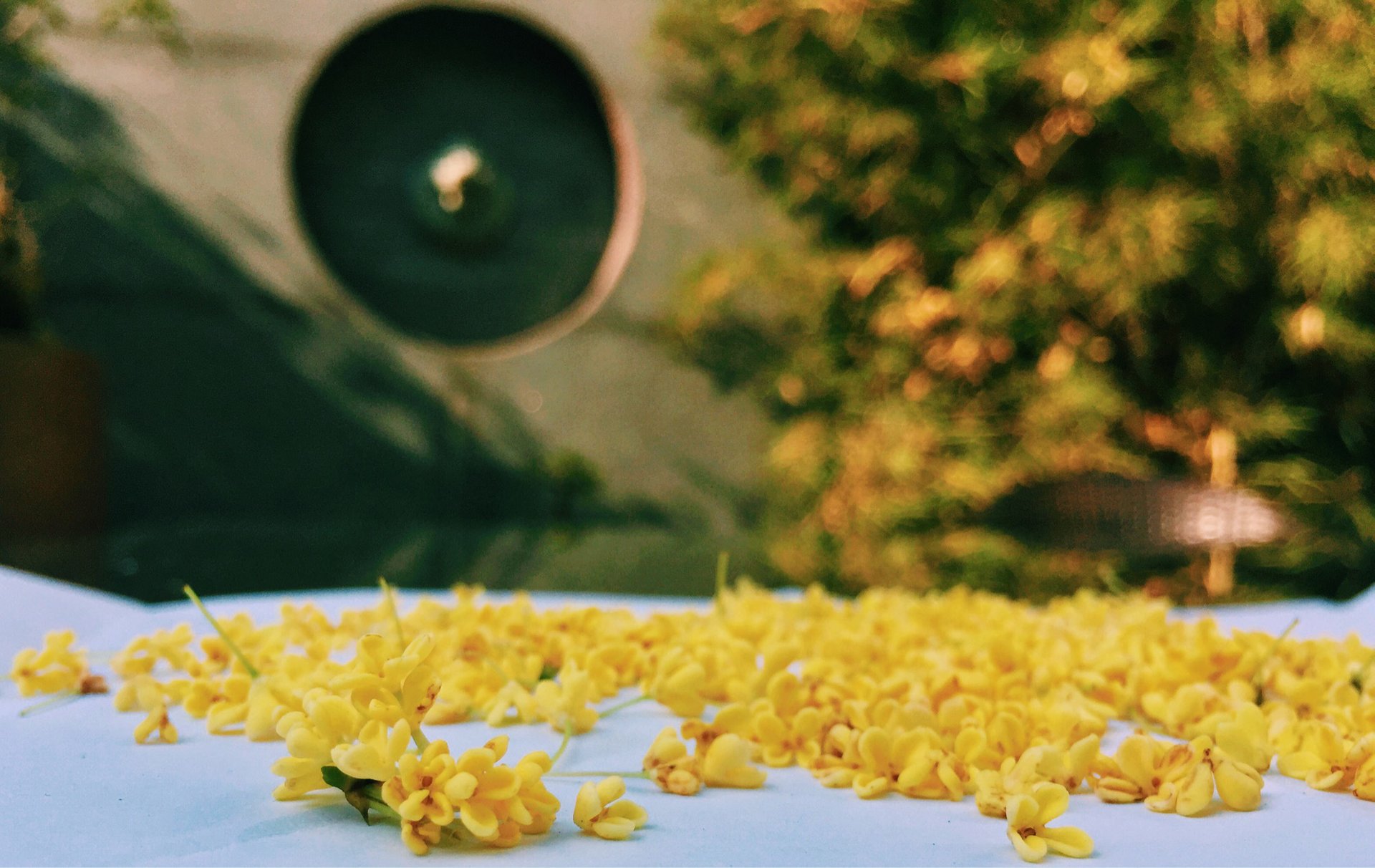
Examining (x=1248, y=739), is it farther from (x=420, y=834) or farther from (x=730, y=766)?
(x=420, y=834)

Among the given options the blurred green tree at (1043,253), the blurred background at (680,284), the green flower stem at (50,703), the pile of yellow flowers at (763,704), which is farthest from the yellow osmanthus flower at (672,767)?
the blurred green tree at (1043,253)

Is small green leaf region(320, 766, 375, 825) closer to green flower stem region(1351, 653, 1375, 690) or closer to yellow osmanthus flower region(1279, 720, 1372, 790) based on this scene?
yellow osmanthus flower region(1279, 720, 1372, 790)

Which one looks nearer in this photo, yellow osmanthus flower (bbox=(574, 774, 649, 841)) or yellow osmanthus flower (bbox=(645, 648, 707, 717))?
yellow osmanthus flower (bbox=(574, 774, 649, 841))

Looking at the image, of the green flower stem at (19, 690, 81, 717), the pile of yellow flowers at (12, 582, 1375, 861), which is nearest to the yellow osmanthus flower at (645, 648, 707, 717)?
the pile of yellow flowers at (12, 582, 1375, 861)

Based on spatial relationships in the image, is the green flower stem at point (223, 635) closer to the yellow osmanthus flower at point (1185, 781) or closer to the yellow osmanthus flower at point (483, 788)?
the yellow osmanthus flower at point (483, 788)

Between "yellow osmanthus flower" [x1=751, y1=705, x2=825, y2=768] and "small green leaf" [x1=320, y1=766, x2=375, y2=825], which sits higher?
"yellow osmanthus flower" [x1=751, y1=705, x2=825, y2=768]

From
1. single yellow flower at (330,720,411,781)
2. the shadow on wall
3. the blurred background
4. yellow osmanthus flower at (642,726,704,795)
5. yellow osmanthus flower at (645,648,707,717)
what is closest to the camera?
single yellow flower at (330,720,411,781)

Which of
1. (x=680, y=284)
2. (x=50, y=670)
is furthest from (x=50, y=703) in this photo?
(x=680, y=284)
